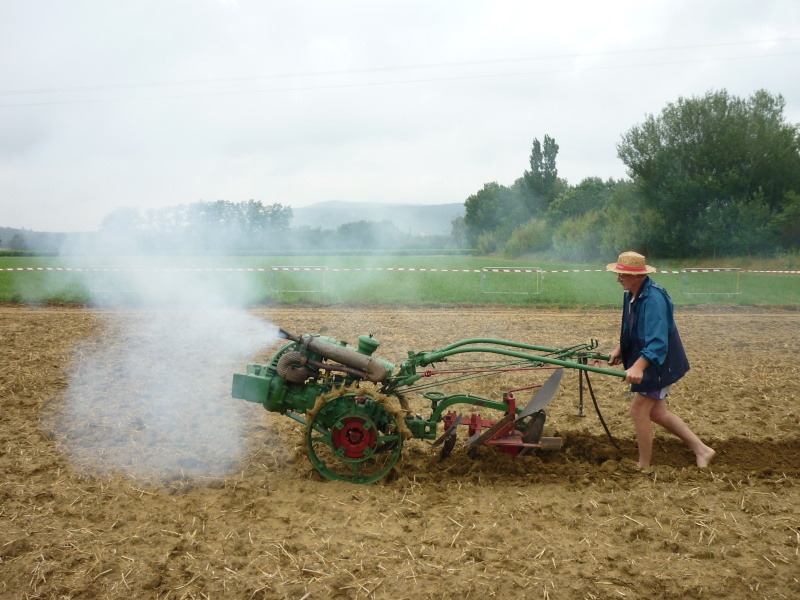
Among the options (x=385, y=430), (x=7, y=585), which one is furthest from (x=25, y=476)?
(x=385, y=430)

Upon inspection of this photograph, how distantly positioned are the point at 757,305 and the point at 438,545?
15.4 metres

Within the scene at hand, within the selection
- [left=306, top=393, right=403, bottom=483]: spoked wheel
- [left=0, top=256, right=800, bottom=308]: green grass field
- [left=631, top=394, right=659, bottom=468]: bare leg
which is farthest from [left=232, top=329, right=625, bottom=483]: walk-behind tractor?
[left=0, top=256, right=800, bottom=308]: green grass field

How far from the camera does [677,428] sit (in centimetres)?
543

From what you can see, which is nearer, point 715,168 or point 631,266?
point 631,266

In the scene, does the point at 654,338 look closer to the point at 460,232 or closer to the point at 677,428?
the point at 677,428

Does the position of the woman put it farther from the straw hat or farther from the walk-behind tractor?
the walk-behind tractor

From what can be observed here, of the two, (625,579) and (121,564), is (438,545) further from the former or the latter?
(121,564)

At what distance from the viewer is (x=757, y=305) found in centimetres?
1662

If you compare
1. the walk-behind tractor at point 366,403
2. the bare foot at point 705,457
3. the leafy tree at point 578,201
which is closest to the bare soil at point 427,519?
the bare foot at point 705,457

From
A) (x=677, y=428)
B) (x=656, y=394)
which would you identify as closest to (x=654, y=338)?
(x=656, y=394)

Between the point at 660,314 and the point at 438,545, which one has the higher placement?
the point at 660,314

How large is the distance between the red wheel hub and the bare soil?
0.29 metres

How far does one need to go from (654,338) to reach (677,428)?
0.97m

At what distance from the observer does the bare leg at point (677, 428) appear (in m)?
5.33
